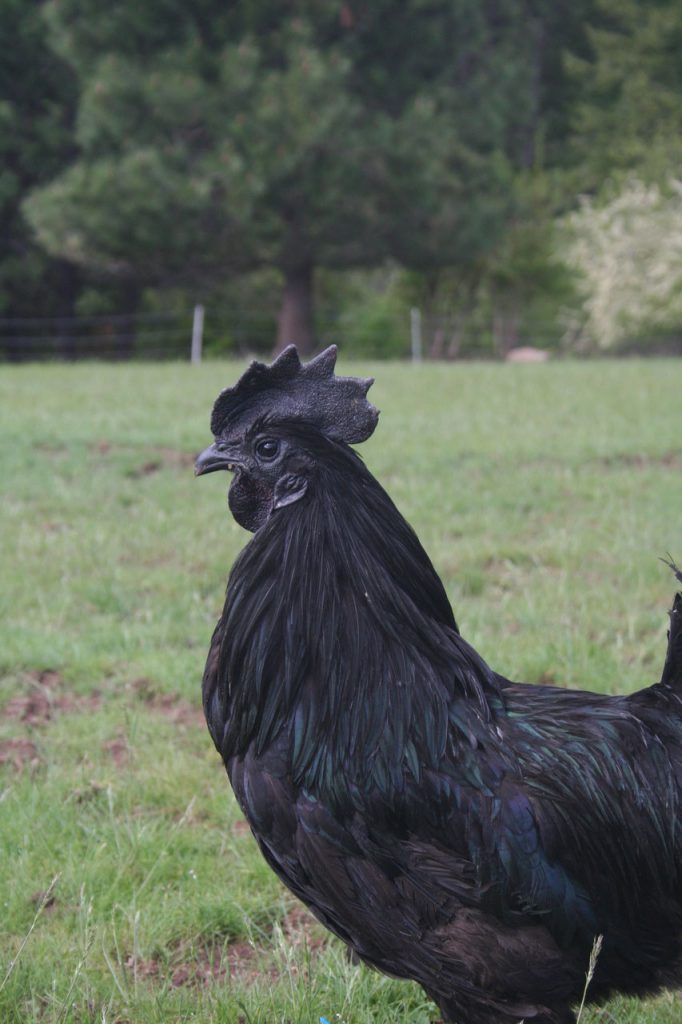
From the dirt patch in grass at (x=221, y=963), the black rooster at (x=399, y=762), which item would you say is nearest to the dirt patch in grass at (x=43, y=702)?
the dirt patch in grass at (x=221, y=963)

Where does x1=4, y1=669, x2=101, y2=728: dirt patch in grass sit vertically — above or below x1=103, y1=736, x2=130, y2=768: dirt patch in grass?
above

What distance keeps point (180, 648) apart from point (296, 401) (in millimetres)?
2813

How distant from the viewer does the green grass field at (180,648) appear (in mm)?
2865

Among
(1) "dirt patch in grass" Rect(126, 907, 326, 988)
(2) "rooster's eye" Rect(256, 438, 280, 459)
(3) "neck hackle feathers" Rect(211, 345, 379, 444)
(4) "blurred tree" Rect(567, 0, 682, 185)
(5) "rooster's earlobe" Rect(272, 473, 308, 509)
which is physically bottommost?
(1) "dirt patch in grass" Rect(126, 907, 326, 988)

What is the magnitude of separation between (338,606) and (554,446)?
796 cm

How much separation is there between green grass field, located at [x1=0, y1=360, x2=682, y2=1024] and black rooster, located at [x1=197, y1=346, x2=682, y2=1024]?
60cm

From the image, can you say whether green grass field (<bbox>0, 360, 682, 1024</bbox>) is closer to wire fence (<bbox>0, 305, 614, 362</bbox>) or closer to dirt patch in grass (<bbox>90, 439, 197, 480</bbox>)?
dirt patch in grass (<bbox>90, 439, 197, 480</bbox>)

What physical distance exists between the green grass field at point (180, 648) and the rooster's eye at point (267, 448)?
139cm

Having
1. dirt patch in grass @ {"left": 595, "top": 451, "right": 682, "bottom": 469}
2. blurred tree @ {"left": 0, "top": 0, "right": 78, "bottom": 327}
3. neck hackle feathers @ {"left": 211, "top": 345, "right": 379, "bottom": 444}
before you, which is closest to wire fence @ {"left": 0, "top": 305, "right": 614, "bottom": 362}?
blurred tree @ {"left": 0, "top": 0, "right": 78, "bottom": 327}

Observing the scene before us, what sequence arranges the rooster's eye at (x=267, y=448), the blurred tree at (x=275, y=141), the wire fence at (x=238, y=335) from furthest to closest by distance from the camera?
the wire fence at (x=238, y=335), the blurred tree at (x=275, y=141), the rooster's eye at (x=267, y=448)

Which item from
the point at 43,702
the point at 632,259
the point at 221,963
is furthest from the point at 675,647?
the point at 632,259

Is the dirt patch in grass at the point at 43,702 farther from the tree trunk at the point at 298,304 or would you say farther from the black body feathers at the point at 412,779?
the tree trunk at the point at 298,304

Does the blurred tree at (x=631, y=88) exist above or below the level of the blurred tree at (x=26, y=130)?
above

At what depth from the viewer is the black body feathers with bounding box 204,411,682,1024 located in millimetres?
2252
